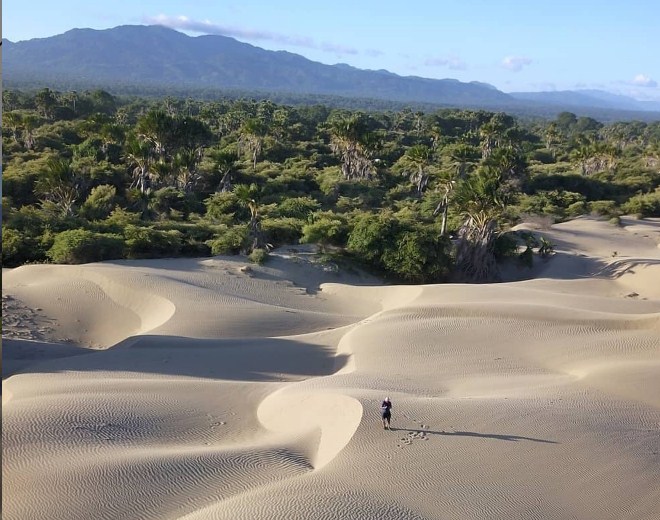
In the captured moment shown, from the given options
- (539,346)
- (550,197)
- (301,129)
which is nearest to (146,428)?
(539,346)

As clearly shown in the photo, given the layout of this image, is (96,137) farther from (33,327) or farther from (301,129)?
(33,327)

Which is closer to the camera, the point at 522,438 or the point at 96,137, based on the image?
the point at 522,438

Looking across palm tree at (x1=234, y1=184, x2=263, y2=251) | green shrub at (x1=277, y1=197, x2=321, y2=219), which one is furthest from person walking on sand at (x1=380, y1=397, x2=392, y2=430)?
green shrub at (x1=277, y1=197, x2=321, y2=219)

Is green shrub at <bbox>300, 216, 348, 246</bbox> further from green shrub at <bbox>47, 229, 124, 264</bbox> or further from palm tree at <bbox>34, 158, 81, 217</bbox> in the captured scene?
palm tree at <bbox>34, 158, 81, 217</bbox>

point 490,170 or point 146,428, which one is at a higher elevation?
point 490,170

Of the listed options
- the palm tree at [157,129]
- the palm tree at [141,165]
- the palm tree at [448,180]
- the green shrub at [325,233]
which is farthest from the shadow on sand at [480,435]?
the palm tree at [157,129]
